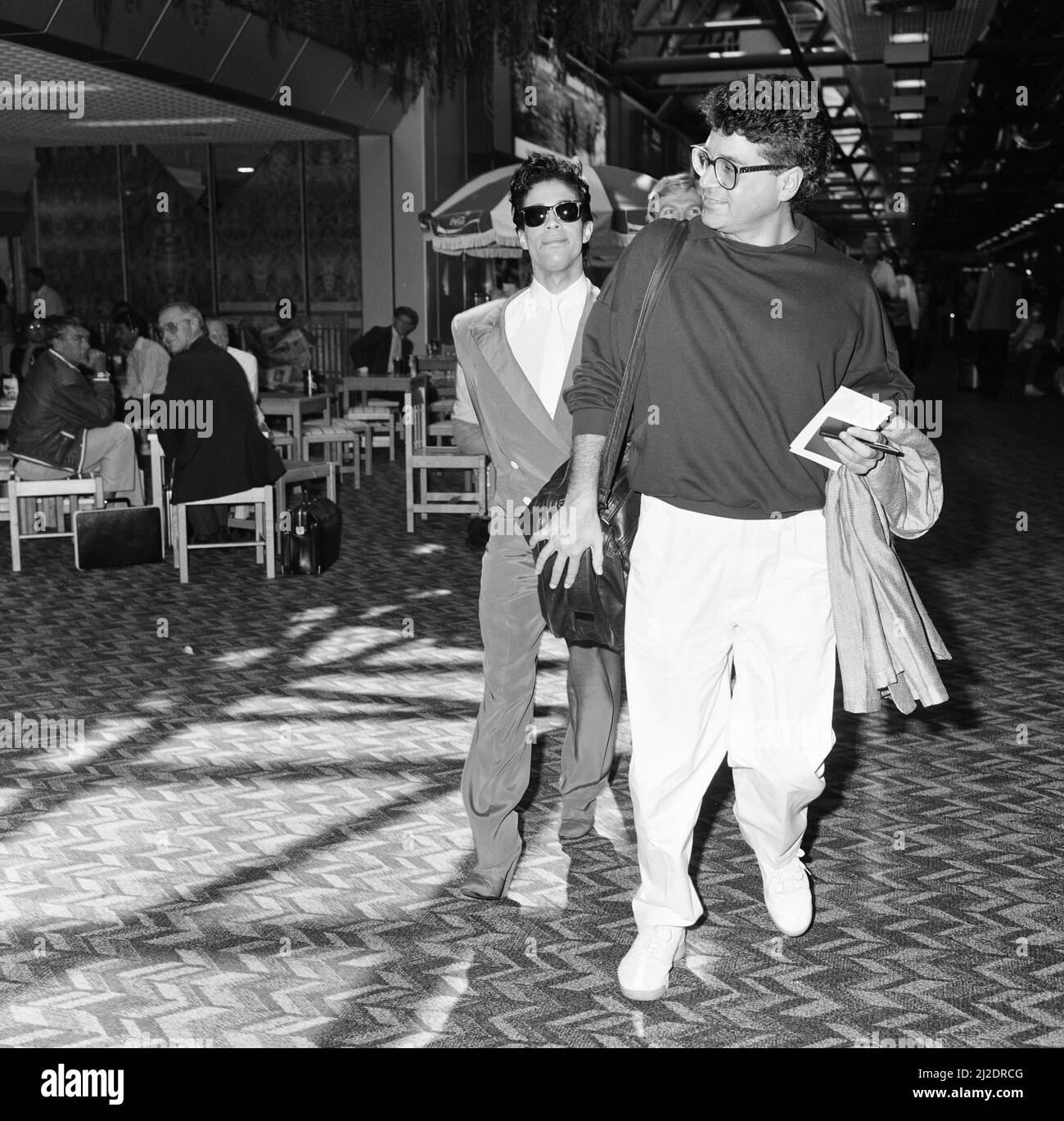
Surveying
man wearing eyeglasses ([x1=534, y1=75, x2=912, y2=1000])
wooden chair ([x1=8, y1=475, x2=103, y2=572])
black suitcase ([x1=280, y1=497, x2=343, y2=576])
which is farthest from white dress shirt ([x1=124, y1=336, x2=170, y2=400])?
man wearing eyeglasses ([x1=534, y1=75, x2=912, y2=1000])

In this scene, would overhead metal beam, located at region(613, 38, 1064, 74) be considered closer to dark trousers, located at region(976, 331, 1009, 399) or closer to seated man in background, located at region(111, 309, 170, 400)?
dark trousers, located at region(976, 331, 1009, 399)

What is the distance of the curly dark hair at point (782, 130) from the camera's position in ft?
9.03

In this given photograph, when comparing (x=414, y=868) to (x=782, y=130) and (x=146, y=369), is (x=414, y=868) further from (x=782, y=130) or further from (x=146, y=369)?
(x=146, y=369)

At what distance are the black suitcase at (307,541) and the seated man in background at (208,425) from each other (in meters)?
0.33

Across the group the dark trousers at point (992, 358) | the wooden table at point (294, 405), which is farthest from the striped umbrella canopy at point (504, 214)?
the dark trousers at point (992, 358)

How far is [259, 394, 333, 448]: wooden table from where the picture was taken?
10969 millimetres

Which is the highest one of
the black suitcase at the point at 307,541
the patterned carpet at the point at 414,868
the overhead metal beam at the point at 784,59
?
the overhead metal beam at the point at 784,59

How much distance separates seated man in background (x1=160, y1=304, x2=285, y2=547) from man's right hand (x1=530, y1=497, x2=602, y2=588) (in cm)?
556

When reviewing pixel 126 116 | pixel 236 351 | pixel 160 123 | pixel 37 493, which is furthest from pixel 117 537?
pixel 160 123

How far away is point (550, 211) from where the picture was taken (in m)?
3.45

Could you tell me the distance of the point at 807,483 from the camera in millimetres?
2859

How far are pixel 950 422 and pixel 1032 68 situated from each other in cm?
850

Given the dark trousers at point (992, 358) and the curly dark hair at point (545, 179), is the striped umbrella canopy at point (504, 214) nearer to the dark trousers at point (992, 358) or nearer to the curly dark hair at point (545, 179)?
the curly dark hair at point (545, 179)
